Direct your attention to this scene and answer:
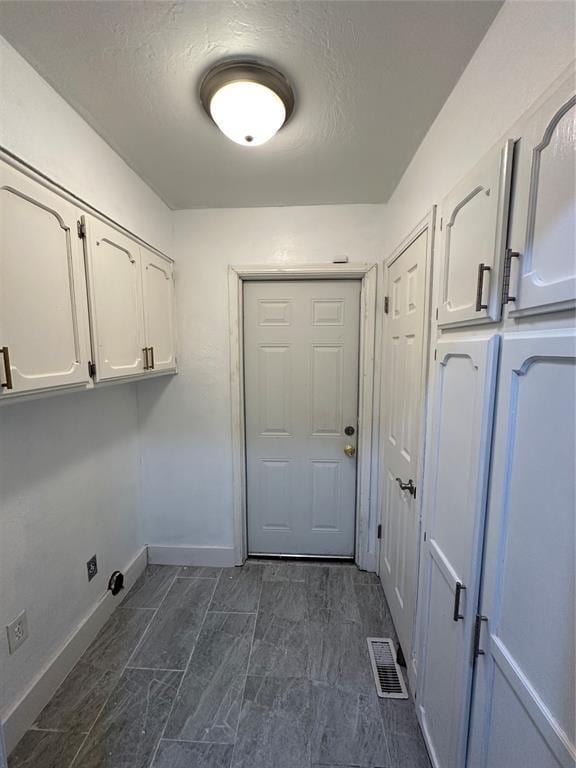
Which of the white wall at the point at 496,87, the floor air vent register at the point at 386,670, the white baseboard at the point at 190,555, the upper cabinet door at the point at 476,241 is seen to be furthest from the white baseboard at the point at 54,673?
the white wall at the point at 496,87

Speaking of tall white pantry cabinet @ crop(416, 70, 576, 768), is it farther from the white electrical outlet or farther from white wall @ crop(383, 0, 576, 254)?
the white electrical outlet

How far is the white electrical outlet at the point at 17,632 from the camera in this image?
1.21m

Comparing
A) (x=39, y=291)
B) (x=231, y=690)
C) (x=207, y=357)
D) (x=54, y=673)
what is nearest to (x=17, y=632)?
(x=54, y=673)

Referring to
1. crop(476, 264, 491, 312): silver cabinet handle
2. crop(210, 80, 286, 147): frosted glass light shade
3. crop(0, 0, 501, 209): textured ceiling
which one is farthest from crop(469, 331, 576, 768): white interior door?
crop(210, 80, 286, 147): frosted glass light shade

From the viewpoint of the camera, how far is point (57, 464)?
56.6 inches

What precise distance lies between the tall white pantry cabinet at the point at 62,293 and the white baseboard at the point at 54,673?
128 centimetres

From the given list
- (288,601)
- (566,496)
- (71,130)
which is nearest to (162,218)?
(71,130)

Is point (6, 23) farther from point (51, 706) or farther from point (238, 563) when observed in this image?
point (238, 563)

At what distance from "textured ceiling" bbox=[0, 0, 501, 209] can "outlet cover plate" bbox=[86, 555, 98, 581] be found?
207cm

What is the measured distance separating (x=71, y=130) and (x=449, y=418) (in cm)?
175

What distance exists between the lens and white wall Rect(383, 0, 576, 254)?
2.14 feet

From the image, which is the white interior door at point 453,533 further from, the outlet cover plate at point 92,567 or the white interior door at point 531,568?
the outlet cover plate at point 92,567

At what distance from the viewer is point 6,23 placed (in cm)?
88

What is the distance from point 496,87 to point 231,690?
241cm
